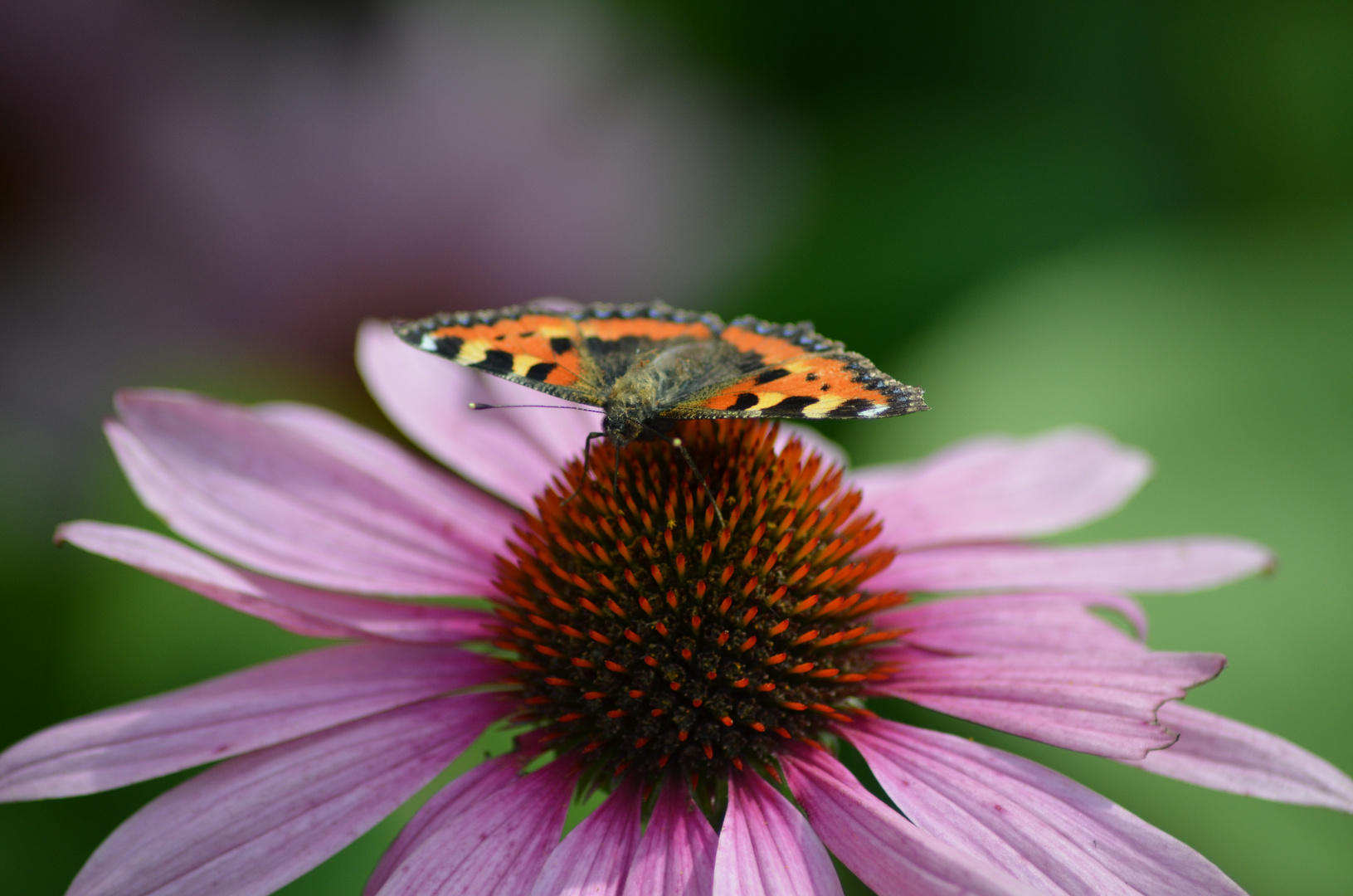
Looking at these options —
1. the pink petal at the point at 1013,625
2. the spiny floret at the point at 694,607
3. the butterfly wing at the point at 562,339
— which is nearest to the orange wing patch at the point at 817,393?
the spiny floret at the point at 694,607

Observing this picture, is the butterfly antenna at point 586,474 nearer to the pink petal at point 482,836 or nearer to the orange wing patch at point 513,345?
the orange wing patch at point 513,345

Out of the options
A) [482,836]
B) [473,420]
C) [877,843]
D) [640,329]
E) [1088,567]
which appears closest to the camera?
[877,843]

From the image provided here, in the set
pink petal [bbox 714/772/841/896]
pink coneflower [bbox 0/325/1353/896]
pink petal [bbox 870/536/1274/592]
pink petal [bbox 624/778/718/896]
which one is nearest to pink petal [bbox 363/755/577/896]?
pink coneflower [bbox 0/325/1353/896]

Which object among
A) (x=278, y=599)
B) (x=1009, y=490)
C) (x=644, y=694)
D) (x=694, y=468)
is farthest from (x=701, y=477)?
(x=1009, y=490)

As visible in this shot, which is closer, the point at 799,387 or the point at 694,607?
the point at 694,607

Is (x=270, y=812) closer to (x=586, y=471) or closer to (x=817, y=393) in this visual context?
(x=586, y=471)

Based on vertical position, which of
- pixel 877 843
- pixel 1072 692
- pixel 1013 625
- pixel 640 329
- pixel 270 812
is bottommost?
pixel 270 812
